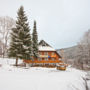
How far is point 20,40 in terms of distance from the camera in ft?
50.4

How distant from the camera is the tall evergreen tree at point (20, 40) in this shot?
1504 cm

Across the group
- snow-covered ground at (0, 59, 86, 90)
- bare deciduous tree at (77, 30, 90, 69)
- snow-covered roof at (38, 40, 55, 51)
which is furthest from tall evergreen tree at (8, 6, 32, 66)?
bare deciduous tree at (77, 30, 90, 69)

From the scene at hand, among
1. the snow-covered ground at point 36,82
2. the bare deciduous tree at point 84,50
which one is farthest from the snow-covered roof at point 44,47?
the snow-covered ground at point 36,82

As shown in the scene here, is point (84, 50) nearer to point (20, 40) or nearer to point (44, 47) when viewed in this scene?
point (44, 47)

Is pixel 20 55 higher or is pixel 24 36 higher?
pixel 24 36

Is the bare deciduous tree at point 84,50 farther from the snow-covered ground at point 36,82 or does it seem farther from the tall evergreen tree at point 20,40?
the tall evergreen tree at point 20,40

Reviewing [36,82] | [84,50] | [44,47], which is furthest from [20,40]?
[84,50]

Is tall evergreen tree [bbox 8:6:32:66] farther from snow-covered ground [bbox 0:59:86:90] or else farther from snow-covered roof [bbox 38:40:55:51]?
snow-covered roof [bbox 38:40:55:51]

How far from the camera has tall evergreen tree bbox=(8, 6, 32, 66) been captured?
1504 centimetres

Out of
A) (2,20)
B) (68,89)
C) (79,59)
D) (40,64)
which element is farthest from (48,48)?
(68,89)

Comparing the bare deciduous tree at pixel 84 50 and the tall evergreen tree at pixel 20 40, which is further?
the bare deciduous tree at pixel 84 50

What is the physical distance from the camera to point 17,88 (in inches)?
178

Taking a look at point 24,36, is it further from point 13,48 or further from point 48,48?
point 48,48

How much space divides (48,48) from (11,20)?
15.7 metres
